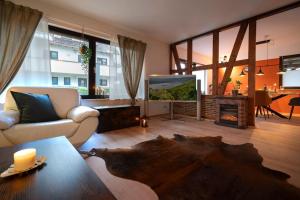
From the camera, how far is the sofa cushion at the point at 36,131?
1632mm

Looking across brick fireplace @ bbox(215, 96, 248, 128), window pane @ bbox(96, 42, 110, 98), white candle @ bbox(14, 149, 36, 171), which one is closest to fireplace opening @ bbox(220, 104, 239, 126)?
brick fireplace @ bbox(215, 96, 248, 128)

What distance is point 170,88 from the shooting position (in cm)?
412

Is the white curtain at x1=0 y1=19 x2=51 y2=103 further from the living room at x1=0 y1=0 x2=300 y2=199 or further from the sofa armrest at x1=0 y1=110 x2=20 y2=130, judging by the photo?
the sofa armrest at x1=0 y1=110 x2=20 y2=130

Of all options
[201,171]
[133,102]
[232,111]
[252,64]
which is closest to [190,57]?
[252,64]

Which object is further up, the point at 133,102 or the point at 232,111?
the point at 133,102

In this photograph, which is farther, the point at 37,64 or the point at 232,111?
the point at 232,111

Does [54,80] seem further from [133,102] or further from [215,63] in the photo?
[215,63]

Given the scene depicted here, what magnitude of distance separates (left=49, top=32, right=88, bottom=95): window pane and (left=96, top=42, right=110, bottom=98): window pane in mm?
286

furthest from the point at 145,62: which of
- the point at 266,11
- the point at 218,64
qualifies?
the point at 266,11

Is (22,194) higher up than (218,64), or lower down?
lower down

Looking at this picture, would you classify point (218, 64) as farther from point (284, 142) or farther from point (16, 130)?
point (16, 130)

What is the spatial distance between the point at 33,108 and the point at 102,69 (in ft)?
6.51

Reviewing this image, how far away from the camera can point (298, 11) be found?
308 cm

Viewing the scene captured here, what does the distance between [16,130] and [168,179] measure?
1.68 m
